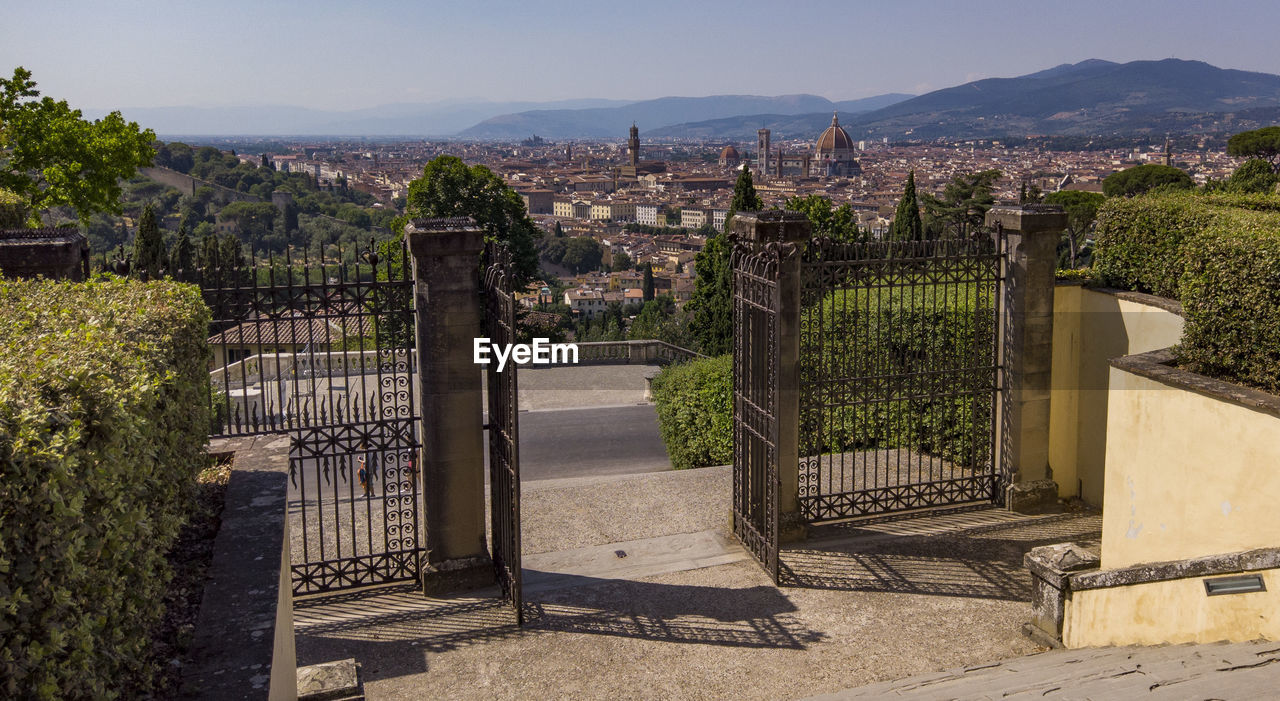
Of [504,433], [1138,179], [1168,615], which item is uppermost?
[1138,179]

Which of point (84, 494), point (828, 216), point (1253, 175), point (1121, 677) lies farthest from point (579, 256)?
point (84, 494)

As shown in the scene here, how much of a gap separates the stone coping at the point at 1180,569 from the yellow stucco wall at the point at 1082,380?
2781mm

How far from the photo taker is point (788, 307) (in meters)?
6.55

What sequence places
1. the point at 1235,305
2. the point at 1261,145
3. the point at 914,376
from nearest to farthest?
the point at 1235,305, the point at 914,376, the point at 1261,145

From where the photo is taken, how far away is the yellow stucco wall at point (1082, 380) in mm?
7312

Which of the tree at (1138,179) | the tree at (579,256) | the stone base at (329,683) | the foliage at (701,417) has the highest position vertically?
the tree at (1138,179)

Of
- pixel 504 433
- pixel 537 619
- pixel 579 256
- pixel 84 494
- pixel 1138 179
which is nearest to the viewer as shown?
pixel 84 494

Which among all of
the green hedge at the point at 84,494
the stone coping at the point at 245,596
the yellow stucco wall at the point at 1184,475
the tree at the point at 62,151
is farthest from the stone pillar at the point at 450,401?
the tree at the point at 62,151

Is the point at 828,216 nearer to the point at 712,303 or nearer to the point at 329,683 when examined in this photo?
the point at 712,303

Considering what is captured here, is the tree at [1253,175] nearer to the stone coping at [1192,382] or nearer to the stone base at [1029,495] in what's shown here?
the stone base at [1029,495]

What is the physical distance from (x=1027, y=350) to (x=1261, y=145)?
141ft

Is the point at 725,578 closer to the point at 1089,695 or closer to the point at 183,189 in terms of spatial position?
the point at 1089,695

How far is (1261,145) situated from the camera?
41844 mm

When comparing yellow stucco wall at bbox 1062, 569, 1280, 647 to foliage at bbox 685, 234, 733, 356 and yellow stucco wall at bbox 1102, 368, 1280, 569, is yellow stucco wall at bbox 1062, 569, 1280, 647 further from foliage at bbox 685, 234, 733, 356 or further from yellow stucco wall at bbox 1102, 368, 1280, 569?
foliage at bbox 685, 234, 733, 356
